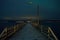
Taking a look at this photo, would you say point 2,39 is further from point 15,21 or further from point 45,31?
point 15,21

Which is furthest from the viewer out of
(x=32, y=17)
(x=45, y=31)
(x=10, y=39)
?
(x=32, y=17)

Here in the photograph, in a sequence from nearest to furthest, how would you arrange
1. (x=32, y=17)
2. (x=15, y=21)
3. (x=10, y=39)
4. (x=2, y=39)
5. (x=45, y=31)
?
(x=2, y=39) → (x=10, y=39) → (x=45, y=31) → (x=32, y=17) → (x=15, y=21)

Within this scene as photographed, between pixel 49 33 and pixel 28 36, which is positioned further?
pixel 28 36

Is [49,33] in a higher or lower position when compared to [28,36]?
higher

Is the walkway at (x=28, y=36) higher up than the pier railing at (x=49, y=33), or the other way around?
the pier railing at (x=49, y=33)

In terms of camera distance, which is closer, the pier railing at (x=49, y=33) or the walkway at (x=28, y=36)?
the pier railing at (x=49, y=33)

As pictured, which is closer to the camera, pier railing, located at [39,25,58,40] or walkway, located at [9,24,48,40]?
pier railing, located at [39,25,58,40]

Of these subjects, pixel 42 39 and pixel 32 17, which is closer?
pixel 42 39

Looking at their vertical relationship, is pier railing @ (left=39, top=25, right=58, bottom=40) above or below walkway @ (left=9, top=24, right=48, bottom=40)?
above

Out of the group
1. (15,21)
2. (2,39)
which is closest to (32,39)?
(2,39)

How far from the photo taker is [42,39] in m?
4.40

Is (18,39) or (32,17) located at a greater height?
(32,17)

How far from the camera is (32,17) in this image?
6656 mm

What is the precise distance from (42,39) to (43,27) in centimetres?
108
